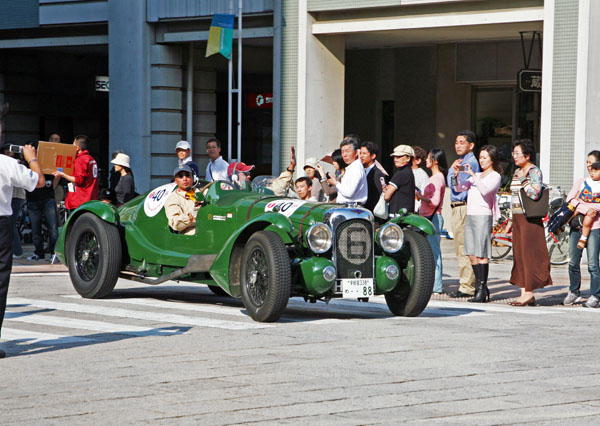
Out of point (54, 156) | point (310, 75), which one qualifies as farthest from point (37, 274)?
point (310, 75)

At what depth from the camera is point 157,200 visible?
1233cm

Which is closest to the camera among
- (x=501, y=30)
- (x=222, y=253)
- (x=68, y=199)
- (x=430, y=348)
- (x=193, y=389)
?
(x=193, y=389)

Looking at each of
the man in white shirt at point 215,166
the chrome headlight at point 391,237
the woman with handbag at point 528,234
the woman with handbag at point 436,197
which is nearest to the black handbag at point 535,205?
the woman with handbag at point 528,234

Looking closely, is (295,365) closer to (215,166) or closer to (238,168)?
(238,168)

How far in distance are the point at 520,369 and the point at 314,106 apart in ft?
47.9

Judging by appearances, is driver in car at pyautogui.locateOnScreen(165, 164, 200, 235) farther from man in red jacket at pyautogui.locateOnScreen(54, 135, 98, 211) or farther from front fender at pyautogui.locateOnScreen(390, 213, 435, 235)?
man in red jacket at pyautogui.locateOnScreen(54, 135, 98, 211)

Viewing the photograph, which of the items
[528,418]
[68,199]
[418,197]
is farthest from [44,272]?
[528,418]

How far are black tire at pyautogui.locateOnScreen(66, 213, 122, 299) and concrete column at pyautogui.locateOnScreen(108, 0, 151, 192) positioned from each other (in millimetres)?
11701

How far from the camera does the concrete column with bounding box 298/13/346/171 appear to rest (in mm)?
22094

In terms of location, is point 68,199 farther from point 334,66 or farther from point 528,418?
point 528,418

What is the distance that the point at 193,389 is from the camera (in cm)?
711

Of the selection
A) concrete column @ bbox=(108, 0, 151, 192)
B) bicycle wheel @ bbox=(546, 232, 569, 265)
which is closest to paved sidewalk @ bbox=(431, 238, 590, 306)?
bicycle wheel @ bbox=(546, 232, 569, 265)

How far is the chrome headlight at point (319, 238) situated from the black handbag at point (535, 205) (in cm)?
288

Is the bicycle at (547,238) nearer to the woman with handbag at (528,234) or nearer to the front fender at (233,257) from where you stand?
the woman with handbag at (528,234)
